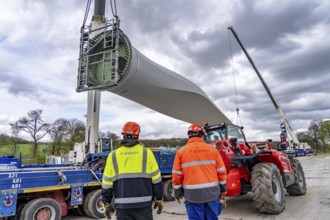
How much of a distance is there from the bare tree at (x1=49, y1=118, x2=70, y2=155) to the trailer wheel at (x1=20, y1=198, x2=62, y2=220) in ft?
105

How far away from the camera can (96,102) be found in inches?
560

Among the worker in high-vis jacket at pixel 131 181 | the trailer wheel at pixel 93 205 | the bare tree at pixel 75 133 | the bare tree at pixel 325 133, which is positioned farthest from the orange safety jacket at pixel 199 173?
the bare tree at pixel 325 133

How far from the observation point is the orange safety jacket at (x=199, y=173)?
3.81 metres

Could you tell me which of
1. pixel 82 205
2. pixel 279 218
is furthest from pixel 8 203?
pixel 279 218

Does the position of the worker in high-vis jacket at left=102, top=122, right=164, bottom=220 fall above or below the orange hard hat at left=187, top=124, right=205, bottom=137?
below

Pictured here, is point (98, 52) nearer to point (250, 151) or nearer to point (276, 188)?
point (250, 151)

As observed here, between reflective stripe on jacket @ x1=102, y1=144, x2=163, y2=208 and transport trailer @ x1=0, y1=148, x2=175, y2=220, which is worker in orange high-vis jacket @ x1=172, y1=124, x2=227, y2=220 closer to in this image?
reflective stripe on jacket @ x1=102, y1=144, x2=163, y2=208

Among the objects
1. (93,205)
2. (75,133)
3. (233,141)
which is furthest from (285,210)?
(75,133)

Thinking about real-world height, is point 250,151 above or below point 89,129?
below

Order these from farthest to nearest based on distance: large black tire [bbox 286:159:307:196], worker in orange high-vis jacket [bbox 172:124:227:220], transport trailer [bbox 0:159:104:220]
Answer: large black tire [bbox 286:159:307:196], transport trailer [bbox 0:159:104:220], worker in orange high-vis jacket [bbox 172:124:227:220]

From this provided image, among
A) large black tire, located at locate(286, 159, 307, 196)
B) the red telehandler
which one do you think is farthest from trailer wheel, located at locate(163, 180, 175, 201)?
large black tire, located at locate(286, 159, 307, 196)

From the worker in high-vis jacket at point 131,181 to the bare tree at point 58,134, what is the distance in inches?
1399

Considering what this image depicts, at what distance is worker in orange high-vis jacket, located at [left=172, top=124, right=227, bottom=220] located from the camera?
381 centimetres

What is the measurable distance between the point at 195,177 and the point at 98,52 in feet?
32.1
